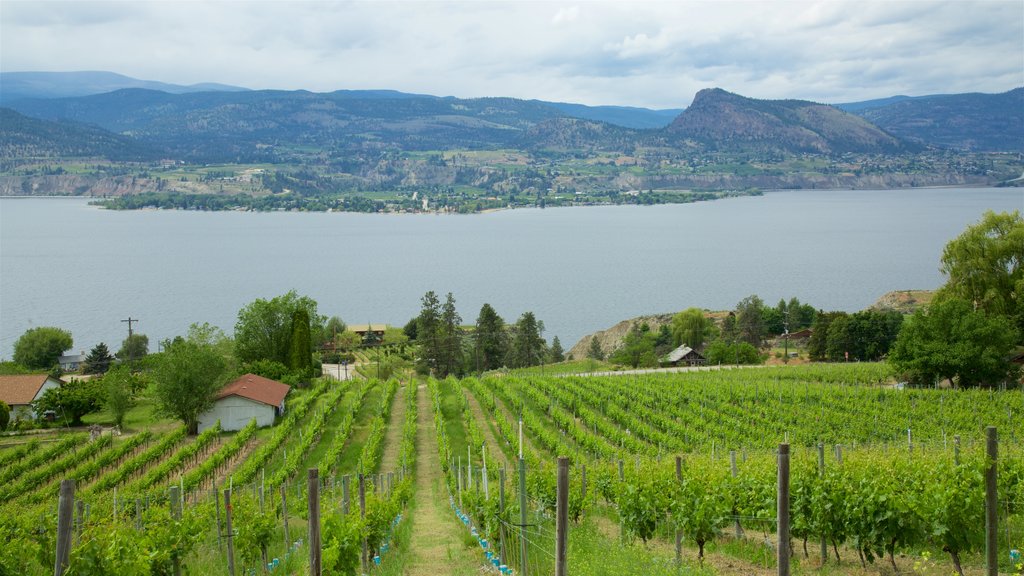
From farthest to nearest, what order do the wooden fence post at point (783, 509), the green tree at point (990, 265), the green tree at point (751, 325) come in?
the green tree at point (751, 325) → the green tree at point (990, 265) → the wooden fence post at point (783, 509)

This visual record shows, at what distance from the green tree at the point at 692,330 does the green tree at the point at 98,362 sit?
125 feet

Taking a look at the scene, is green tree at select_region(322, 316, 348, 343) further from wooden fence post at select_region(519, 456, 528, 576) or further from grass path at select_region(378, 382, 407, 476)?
wooden fence post at select_region(519, 456, 528, 576)

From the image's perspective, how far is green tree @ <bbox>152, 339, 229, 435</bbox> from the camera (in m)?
30.2

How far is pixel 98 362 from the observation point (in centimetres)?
5544

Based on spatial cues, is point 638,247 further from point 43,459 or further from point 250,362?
point 43,459

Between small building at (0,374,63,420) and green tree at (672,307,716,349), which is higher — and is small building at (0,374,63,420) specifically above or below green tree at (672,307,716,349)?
above

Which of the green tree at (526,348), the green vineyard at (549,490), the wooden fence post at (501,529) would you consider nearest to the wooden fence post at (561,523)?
the green vineyard at (549,490)

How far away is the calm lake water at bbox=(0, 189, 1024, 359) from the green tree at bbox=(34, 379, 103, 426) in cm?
4192

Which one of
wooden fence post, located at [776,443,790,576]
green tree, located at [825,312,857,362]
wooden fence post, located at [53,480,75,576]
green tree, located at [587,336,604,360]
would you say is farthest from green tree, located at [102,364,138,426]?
green tree, located at [825,312,857,362]

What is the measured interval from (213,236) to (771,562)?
7069 inches

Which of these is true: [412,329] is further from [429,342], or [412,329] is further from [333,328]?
[429,342]

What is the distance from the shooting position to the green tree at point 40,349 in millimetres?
58000

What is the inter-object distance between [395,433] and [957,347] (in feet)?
70.3

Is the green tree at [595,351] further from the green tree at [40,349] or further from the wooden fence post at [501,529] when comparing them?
the wooden fence post at [501,529]
